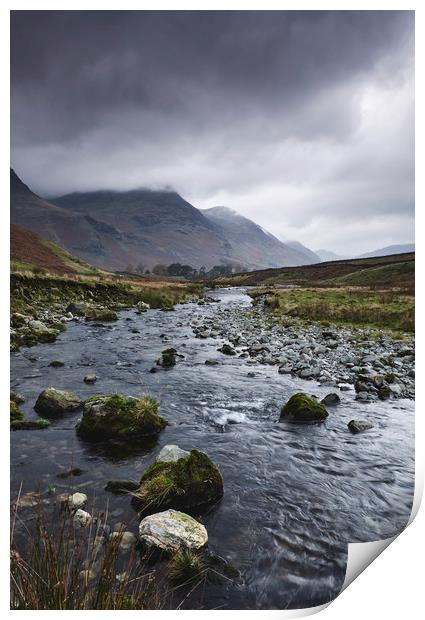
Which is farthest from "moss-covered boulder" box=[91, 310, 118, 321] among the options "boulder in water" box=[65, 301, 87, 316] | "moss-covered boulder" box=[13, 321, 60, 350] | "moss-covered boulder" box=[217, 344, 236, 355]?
"moss-covered boulder" box=[217, 344, 236, 355]

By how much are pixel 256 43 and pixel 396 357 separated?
30.1 feet

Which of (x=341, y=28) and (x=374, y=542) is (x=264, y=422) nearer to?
(x=374, y=542)

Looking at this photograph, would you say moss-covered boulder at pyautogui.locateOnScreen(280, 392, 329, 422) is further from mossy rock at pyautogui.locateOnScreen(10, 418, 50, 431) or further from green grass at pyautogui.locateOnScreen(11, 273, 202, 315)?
green grass at pyautogui.locateOnScreen(11, 273, 202, 315)

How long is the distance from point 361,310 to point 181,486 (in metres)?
15.9

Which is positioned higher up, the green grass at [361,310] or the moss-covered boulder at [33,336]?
the green grass at [361,310]

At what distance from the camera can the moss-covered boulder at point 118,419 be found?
212 inches

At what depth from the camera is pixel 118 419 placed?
5527mm

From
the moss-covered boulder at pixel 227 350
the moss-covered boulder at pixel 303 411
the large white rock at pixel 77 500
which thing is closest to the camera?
the large white rock at pixel 77 500

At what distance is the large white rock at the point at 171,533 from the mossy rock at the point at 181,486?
0.33 m

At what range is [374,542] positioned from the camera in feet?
11.1

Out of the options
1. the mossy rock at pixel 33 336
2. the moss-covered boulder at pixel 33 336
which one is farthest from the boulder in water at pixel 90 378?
the mossy rock at pixel 33 336

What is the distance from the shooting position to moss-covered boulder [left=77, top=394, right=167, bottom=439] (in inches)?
212

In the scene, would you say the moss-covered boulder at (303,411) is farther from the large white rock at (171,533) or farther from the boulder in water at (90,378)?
the boulder in water at (90,378)
